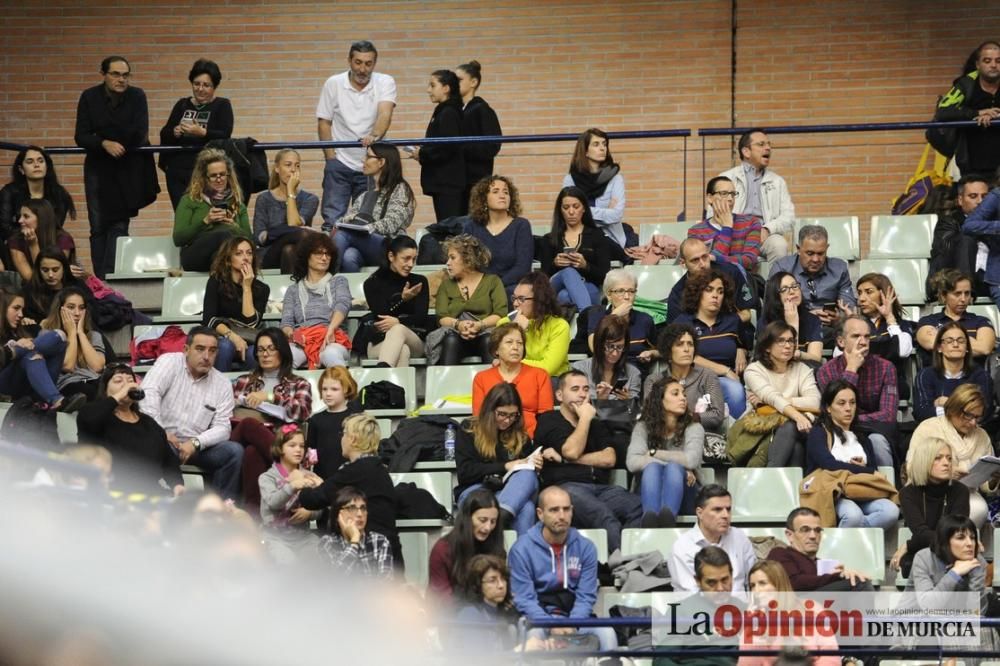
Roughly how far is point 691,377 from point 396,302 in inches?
71.2

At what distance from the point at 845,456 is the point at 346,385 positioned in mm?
2299

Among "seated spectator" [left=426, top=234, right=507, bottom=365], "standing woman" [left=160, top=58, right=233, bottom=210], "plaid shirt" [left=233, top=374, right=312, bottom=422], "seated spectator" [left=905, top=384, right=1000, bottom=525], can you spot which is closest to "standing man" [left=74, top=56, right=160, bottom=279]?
"standing woman" [left=160, top=58, right=233, bottom=210]

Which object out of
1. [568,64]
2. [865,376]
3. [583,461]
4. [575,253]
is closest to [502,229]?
[575,253]

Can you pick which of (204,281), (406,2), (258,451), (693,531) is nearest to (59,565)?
(693,531)

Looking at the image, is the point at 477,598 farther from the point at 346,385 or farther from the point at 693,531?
the point at 346,385

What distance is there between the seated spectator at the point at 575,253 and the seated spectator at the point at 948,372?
6.53 ft

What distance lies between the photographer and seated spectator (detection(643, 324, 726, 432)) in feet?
26.5

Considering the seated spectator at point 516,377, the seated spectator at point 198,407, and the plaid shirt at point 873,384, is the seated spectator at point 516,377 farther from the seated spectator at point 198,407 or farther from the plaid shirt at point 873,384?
the plaid shirt at point 873,384

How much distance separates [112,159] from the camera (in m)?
10.7

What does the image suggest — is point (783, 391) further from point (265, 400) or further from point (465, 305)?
point (265, 400)

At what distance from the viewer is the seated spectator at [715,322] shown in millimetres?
8688

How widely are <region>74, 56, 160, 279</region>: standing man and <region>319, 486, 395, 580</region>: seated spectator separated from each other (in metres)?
4.42

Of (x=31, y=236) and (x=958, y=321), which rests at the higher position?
(x=31, y=236)

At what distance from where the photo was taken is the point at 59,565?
1.83m
